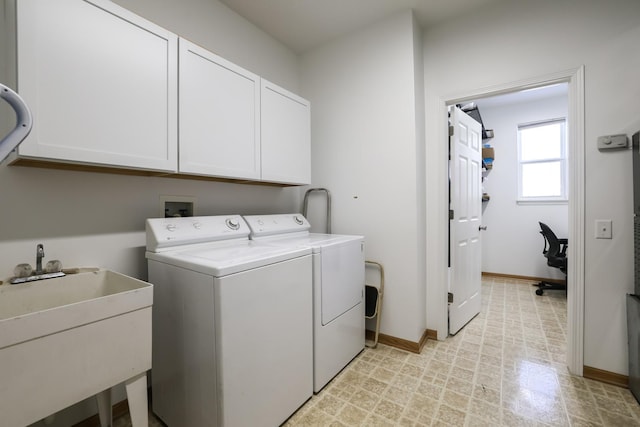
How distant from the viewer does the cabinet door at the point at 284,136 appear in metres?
1.97

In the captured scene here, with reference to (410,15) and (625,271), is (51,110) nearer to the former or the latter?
(410,15)

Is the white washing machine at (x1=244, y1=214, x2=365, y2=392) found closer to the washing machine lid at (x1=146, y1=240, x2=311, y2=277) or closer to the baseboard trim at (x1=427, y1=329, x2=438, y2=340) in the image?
the washing machine lid at (x1=146, y1=240, x2=311, y2=277)

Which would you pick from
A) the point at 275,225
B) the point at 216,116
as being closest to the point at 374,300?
the point at 275,225

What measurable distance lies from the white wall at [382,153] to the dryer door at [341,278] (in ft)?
1.04

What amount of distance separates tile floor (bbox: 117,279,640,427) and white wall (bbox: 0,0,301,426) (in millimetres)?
967

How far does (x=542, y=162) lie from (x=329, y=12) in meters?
3.91

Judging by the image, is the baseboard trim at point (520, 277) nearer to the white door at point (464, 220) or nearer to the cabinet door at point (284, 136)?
the white door at point (464, 220)

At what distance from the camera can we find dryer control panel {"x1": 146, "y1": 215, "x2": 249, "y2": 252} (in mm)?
1479

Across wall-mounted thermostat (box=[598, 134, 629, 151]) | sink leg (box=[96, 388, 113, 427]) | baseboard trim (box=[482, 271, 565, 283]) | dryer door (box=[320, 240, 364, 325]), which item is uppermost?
wall-mounted thermostat (box=[598, 134, 629, 151])

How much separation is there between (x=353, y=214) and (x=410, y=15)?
1.63 m

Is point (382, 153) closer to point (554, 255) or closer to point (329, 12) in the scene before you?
point (329, 12)

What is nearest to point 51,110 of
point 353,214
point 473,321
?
point 353,214

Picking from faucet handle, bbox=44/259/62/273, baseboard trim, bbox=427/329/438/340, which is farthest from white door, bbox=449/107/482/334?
faucet handle, bbox=44/259/62/273

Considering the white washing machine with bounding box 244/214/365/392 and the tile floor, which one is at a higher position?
the white washing machine with bounding box 244/214/365/392
